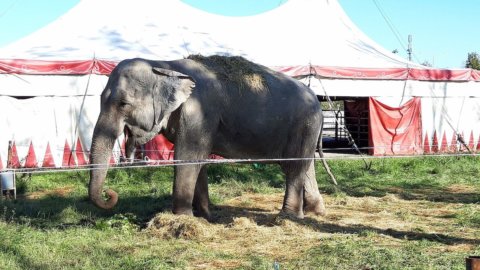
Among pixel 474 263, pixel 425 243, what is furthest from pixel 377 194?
pixel 474 263

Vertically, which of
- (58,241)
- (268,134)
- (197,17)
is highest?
(197,17)

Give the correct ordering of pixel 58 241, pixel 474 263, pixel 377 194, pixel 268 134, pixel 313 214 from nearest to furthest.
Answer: pixel 474 263, pixel 58 241, pixel 268 134, pixel 313 214, pixel 377 194

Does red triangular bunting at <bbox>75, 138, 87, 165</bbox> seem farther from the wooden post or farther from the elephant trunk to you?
the wooden post

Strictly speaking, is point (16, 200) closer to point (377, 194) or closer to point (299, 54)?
point (377, 194)

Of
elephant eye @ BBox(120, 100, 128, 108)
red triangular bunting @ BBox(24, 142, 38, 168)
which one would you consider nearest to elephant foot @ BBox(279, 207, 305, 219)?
elephant eye @ BBox(120, 100, 128, 108)

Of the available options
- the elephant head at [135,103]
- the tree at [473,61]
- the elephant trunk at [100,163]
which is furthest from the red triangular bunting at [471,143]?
the tree at [473,61]

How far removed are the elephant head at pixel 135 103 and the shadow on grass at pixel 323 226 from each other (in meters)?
1.89

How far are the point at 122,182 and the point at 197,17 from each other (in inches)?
326

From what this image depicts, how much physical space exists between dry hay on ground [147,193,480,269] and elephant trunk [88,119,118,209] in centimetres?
83

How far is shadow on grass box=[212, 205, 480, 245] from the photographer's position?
8222mm

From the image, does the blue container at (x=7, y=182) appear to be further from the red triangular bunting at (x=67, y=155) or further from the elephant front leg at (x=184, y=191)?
the elephant front leg at (x=184, y=191)

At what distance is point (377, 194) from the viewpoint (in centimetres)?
1248

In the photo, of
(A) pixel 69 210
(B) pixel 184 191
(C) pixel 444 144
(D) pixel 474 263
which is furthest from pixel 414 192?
(D) pixel 474 263

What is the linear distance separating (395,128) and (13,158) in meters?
10.2
